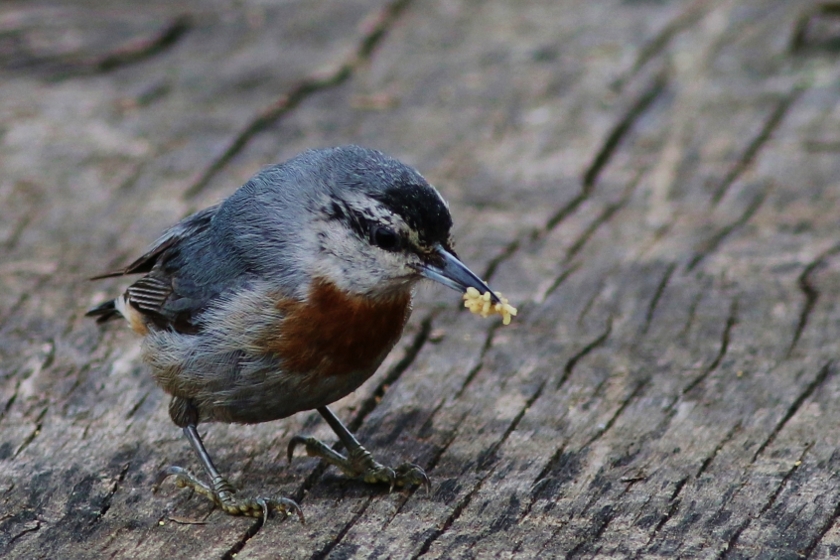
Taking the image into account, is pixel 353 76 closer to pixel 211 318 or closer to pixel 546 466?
pixel 211 318

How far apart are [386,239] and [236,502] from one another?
1.10 meters

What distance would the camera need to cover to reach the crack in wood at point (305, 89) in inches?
276

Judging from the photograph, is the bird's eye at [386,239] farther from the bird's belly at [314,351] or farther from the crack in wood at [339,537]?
the crack in wood at [339,537]

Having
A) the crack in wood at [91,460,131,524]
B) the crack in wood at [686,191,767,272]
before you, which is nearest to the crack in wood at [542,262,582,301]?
the crack in wood at [686,191,767,272]

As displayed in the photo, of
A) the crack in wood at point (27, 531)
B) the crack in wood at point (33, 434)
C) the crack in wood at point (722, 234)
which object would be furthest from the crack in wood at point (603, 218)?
the crack in wood at point (27, 531)

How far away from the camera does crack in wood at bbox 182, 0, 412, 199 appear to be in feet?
23.0

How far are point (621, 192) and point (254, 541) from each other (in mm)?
3595

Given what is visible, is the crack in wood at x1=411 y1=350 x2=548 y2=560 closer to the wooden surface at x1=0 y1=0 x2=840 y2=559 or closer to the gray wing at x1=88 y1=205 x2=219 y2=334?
the wooden surface at x1=0 y1=0 x2=840 y2=559

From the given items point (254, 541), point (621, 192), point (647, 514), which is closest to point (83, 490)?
point (254, 541)

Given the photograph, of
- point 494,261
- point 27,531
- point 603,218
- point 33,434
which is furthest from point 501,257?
point 27,531

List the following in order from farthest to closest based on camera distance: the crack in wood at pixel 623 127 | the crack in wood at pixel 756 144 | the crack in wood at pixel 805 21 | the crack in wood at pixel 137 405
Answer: the crack in wood at pixel 805 21 < the crack in wood at pixel 623 127 < the crack in wood at pixel 756 144 < the crack in wood at pixel 137 405

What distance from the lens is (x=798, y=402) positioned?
477 cm

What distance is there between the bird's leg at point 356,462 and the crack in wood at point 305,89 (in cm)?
241

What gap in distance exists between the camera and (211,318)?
459cm
